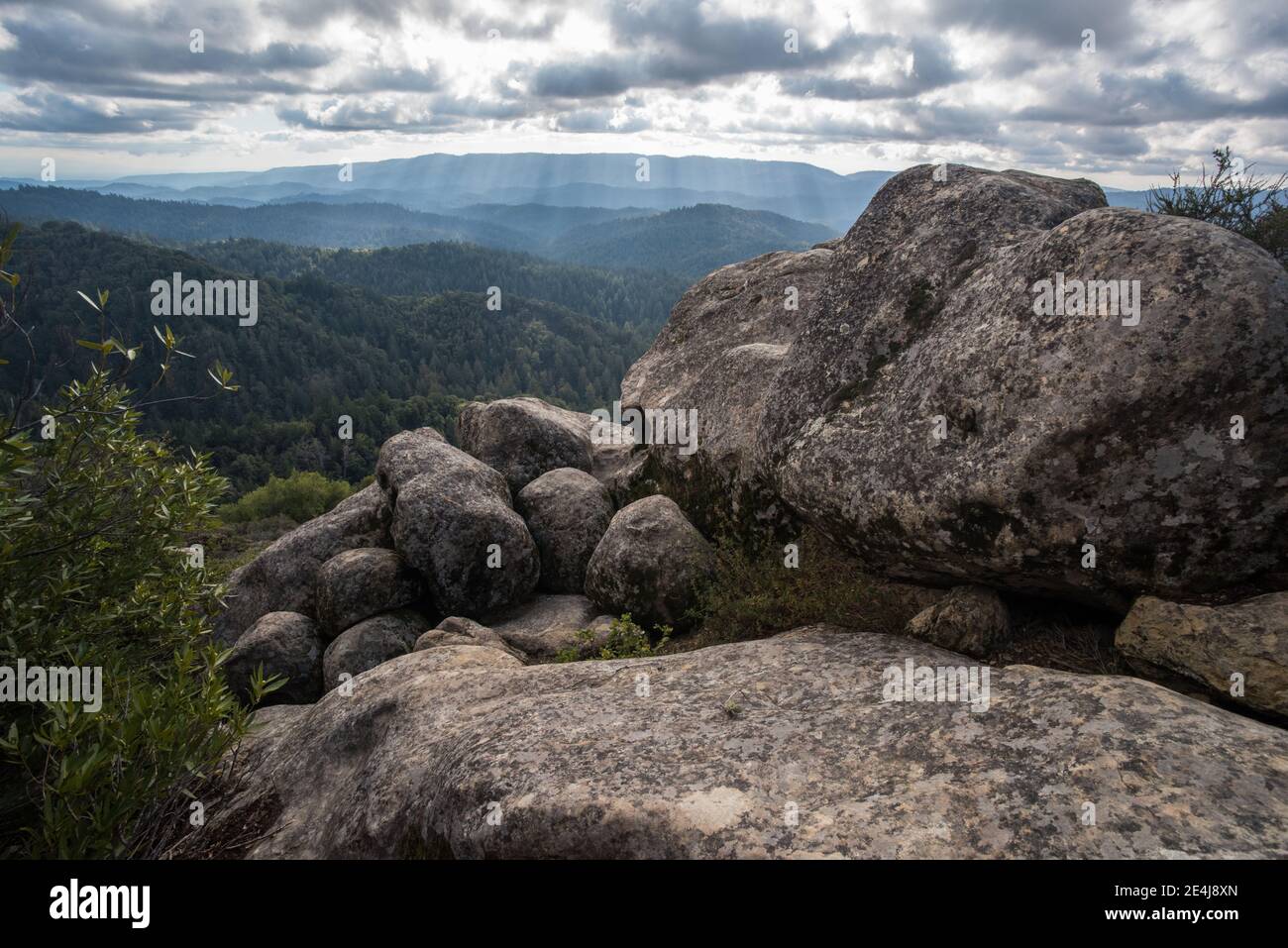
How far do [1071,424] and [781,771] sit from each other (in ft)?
17.2

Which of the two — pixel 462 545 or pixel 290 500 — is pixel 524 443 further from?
pixel 290 500

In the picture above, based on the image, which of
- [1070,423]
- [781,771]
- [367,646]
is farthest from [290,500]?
[1070,423]

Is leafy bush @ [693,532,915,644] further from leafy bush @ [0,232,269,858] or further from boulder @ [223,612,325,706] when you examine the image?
boulder @ [223,612,325,706]

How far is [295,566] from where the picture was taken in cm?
2059

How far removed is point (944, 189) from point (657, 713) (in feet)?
35.9

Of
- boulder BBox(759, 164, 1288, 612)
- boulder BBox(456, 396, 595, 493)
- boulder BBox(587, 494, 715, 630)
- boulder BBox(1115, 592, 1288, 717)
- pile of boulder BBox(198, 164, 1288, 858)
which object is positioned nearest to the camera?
pile of boulder BBox(198, 164, 1288, 858)

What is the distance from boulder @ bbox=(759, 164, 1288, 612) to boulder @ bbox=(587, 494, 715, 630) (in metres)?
3.60

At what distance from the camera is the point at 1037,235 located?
10094 millimetres

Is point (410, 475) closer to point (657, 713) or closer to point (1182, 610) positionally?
point (657, 713)

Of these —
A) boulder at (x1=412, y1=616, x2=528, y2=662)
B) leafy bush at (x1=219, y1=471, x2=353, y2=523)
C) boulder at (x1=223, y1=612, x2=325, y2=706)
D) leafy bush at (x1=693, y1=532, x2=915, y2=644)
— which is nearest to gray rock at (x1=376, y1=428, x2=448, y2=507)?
boulder at (x1=223, y1=612, x2=325, y2=706)

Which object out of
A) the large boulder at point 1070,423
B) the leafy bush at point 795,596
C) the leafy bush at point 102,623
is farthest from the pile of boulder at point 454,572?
the leafy bush at point 102,623

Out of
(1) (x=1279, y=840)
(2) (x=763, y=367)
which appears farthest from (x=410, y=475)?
(1) (x=1279, y=840)

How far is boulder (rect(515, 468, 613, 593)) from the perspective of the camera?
63.7 ft

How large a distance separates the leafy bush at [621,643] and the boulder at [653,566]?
694 mm
